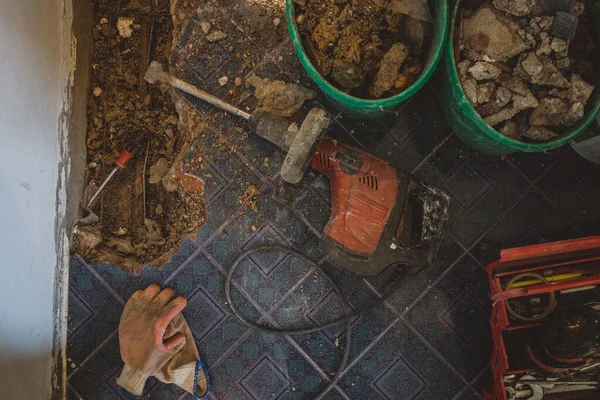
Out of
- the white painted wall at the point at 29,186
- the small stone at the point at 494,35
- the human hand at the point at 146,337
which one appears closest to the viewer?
the white painted wall at the point at 29,186

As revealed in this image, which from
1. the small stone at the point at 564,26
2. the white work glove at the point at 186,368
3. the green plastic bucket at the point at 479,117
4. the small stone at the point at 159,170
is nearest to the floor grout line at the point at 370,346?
the white work glove at the point at 186,368

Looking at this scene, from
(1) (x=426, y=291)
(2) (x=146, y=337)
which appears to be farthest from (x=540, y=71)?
(2) (x=146, y=337)

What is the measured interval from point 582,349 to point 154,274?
70.5 inches

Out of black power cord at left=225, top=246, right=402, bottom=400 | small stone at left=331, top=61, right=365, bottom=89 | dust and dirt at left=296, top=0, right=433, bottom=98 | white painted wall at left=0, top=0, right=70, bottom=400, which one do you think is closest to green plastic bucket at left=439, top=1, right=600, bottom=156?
dust and dirt at left=296, top=0, right=433, bottom=98

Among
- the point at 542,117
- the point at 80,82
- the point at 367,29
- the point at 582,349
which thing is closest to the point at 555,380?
the point at 582,349

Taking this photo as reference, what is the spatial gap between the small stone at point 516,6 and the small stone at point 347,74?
22.7 inches

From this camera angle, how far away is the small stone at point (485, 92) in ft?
6.36

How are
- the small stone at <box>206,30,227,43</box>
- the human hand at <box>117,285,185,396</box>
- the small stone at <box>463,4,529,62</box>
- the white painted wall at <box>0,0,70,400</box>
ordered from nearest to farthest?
the white painted wall at <box>0,0,70,400</box>
the small stone at <box>463,4,529,62</box>
the human hand at <box>117,285,185,396</box>
the small stone at <box>206,30,227,43</box>

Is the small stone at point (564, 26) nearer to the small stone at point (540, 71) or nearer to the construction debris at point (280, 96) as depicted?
the small stone at point (540, 71)

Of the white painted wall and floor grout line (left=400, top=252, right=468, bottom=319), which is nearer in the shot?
the white painted wall

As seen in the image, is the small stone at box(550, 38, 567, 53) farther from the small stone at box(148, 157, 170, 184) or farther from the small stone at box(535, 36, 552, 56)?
the small stone at box(148, 157, 170, 184)

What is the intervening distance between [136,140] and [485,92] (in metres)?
1.60

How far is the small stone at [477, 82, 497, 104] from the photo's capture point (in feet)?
6.36

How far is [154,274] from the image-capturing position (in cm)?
230
